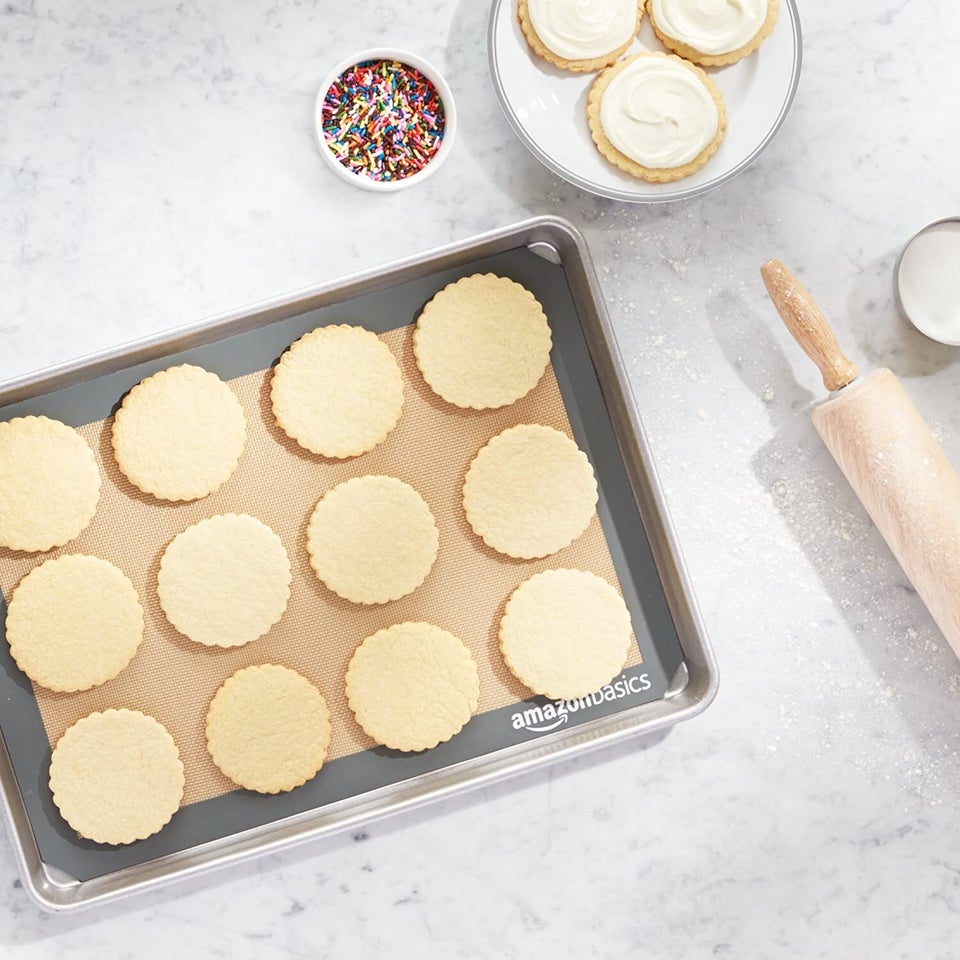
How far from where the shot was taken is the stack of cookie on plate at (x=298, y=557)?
54.4 inches

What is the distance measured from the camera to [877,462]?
138cm

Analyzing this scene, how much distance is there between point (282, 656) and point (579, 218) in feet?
2.59

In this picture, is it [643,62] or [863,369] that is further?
[863,369]

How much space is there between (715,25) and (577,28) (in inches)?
7.8

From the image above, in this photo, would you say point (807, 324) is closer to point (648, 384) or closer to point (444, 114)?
point (648, 384)

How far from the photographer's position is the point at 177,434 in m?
1.38

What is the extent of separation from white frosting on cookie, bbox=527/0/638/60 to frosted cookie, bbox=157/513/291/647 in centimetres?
80

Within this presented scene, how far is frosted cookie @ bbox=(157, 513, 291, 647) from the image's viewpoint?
1.39m

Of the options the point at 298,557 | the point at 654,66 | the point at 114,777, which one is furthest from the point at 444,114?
the point at 114,777

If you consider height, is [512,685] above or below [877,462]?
below

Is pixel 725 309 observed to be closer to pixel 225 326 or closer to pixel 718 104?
pixel 718 104

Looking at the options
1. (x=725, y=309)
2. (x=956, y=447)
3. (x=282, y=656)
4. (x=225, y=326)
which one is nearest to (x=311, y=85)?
(x=225, y=326)

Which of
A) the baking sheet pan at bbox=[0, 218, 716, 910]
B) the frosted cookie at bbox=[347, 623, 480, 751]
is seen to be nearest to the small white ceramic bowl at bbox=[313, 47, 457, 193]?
the baking sheet pan at bbox=[0, 218, 716, 910]

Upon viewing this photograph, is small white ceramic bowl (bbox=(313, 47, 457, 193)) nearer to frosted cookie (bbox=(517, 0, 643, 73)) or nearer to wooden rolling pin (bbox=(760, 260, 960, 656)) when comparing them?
frosted cookie (bbox=(517, 0, 643, 73))
